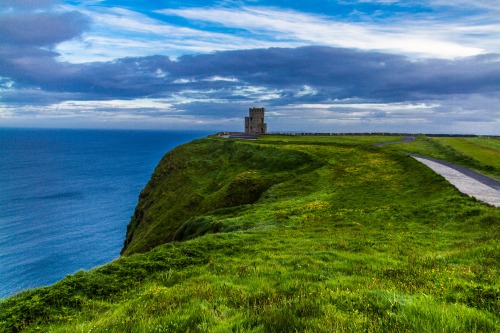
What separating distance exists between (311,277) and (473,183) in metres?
29.4

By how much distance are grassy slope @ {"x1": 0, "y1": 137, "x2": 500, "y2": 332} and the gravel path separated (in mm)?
1473

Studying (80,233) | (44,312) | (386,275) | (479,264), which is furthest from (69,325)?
(80,233)

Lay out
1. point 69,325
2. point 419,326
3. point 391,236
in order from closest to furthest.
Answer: point 419,326 < point 69,325 < point 391,236

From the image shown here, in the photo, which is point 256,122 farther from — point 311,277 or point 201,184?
point 311,277

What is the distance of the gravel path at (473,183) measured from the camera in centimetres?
2528

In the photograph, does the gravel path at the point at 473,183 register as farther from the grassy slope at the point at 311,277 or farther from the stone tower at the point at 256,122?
the stone tower at the point at 256,122

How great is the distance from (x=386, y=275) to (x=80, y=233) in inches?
3716

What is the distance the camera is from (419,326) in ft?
18.1

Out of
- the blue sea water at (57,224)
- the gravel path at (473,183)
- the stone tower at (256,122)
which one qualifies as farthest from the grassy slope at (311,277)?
the stone tower at (256,122)

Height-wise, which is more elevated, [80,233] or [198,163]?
[198,163]

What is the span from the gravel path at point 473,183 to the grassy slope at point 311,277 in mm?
1473

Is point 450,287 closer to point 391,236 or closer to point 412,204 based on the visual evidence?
point 391,236

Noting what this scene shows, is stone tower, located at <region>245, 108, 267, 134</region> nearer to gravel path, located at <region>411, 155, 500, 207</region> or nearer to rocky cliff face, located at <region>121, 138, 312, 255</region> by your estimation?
rocky cliff face, located at <region>121, 138, 312, 255</region>

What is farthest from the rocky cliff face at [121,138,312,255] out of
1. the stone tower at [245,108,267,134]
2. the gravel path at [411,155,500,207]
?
the stone tower at [245,108,267,134]
